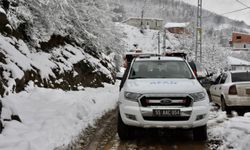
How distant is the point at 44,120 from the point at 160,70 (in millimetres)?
2926

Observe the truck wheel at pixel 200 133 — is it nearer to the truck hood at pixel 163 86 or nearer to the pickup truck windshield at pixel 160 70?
the truck hood at pixel 163 86

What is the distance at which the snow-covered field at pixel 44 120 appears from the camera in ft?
22.7

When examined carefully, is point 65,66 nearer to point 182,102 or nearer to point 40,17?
point 40,17

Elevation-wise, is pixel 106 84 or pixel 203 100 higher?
pixel 203 100

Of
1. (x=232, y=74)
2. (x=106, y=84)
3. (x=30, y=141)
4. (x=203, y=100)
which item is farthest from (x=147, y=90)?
(x=106, y=84)

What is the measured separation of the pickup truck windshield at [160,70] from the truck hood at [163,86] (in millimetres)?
562

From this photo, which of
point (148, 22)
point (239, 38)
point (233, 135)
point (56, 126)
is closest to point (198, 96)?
point (233, 135)

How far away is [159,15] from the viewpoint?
7018 inches

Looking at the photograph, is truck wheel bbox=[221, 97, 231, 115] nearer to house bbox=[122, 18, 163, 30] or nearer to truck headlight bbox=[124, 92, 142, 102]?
truck headlight bbox=[124, 92, 142, 102]

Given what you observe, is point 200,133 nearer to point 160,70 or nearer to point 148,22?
point 160,70

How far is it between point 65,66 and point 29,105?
6.98 m

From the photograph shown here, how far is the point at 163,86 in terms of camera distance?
793 centimetres

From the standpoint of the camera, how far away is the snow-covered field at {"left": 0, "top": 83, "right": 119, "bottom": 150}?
6.92 metres

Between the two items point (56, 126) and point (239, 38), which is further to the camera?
point (239, 38)
